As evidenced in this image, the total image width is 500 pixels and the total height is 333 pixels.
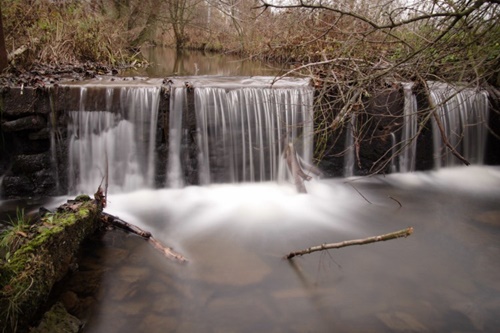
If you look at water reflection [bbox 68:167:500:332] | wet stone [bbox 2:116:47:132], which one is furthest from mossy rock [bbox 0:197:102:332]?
wet stone [bbox 2:116:47:132]

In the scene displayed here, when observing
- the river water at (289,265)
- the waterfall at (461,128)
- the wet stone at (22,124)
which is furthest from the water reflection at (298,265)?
the wet stone at (22,124)

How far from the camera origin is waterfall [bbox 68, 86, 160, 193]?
6.23 meters

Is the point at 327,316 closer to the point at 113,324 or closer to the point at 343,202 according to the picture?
the point at 113,324


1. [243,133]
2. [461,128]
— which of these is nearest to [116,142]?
[243,133]

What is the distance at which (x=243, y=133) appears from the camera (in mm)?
7000

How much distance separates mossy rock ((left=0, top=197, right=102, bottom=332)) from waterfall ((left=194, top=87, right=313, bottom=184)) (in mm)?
2818

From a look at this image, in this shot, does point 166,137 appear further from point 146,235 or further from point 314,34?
point 314,34

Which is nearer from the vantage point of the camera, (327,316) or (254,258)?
(327,316)

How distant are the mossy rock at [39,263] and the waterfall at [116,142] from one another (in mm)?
2039

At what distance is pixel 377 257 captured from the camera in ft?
15.2

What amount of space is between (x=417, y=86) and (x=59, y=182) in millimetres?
6463

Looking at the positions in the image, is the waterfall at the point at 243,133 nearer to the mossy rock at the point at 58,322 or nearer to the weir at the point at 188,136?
the weir at the point at 188,136

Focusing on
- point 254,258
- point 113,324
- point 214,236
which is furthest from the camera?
point 214,236

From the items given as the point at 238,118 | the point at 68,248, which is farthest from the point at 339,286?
the point at 238,118
